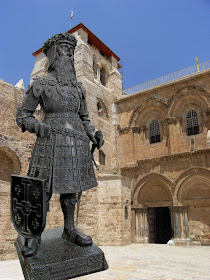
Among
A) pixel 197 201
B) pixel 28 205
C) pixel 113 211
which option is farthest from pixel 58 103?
pixel 197 201

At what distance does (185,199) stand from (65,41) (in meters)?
13.6

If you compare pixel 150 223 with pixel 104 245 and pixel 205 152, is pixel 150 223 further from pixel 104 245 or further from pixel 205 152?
pixel 205 152

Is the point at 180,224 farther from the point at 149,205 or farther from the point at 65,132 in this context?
the point at 65,132

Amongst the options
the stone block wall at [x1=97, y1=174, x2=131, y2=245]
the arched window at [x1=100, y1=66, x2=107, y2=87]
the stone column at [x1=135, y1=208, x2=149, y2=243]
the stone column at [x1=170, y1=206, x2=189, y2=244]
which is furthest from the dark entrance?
the arched window at [x1=100, y1=66, x2=107, y2=87]

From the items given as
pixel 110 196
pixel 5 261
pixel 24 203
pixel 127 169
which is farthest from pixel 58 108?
pixel 127 169

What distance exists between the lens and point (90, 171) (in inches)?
138

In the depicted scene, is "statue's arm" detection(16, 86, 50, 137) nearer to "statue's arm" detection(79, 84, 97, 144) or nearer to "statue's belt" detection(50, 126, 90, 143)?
"statue's belt" detection(50, 126, 90, 143)

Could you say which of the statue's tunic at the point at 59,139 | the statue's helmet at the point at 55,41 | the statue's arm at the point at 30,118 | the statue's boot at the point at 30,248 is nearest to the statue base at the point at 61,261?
the statue's boot at the point at 30,248

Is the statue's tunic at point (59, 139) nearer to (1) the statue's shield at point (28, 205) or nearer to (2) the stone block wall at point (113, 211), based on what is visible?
(1) the statue's shield at point (28, 205)

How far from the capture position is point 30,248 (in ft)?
9.48

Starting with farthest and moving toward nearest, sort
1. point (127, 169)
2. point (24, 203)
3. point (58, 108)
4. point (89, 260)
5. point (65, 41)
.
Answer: point (127, 169) < point (65, 41) < point (58, 108) < point (89, 260) < point (24, 203)

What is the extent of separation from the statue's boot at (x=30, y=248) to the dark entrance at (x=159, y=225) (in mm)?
14829

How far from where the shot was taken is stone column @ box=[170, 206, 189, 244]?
14469mm

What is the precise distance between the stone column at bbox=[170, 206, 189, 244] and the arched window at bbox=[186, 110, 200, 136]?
4945 millimetres
